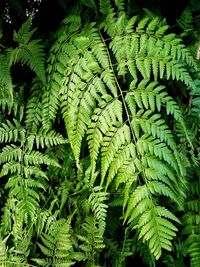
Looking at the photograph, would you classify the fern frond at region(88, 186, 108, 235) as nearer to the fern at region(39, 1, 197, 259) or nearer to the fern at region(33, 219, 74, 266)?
the fern at region(33, 219, 74, 266)

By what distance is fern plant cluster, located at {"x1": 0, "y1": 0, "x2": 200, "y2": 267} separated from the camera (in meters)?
1.74

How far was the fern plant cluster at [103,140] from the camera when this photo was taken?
174 centimetres

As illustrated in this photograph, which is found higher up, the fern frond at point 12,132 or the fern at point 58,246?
the fern frond at point 12,132

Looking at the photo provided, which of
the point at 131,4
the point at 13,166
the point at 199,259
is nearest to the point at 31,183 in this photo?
the point at 13,166

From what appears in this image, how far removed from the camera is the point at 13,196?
2.18 metres

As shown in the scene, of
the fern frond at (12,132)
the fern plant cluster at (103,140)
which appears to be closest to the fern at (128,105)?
the fern plant cluster at (103,140)

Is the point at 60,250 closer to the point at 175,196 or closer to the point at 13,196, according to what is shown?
the point at 13,196

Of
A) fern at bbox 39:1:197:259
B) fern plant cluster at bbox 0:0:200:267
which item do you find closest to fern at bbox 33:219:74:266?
fern plant cluster at bbox 0:0:200:267

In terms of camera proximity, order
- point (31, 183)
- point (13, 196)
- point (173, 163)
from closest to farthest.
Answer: point (173, 163)
point (31, 183)
point (13, 196)

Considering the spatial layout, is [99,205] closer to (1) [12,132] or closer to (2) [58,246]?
(2) [58,246]

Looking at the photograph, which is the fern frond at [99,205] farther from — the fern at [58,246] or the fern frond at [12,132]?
the fern frond at [12,132]

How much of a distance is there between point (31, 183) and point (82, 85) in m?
0.66

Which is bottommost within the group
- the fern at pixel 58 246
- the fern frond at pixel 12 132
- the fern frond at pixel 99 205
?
the fern at pixel 58 246

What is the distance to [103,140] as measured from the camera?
1.89 m
